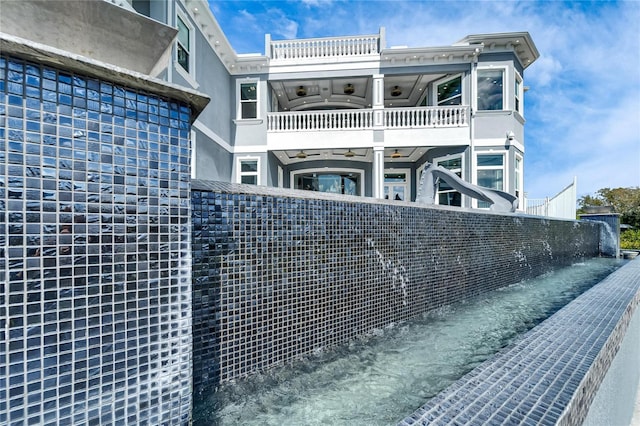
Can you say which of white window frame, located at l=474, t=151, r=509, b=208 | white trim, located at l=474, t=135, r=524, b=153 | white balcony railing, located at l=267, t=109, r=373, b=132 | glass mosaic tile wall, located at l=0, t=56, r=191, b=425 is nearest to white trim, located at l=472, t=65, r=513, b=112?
white trim, located at l=474, t=135, r=524, b=153

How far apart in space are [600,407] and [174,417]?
2.39 metres

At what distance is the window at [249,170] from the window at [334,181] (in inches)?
106

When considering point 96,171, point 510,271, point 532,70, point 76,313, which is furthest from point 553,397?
point 532,70

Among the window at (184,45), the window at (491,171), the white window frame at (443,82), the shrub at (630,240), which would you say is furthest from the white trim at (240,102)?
the shrub at (630,240)

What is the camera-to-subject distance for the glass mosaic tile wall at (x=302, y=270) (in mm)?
2047

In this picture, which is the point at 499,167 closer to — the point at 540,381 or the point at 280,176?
the point at 280,176

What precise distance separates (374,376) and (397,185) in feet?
38.2

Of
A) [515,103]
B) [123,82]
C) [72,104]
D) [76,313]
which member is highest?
[515,103]

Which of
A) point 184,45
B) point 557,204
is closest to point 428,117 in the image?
point 557,204

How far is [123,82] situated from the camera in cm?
129

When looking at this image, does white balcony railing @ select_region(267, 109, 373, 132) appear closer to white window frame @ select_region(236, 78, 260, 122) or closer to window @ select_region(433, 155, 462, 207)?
white window frame @ select_region(236, 78, 260, 122)

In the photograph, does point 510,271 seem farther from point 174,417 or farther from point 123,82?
point 123,82

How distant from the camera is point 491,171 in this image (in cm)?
1026

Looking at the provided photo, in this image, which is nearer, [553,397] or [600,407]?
[553,397]
